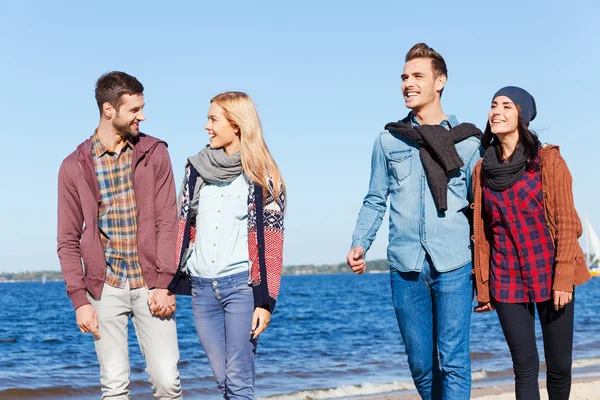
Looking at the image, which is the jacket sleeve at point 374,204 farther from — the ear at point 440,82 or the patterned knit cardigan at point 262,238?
the patterned knit cardigan at point 262,238

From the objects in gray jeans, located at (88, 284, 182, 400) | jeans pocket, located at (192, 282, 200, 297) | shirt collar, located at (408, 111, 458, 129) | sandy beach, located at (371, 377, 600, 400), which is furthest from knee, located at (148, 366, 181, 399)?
sandy beach, located at (371, 377, 600, 400)

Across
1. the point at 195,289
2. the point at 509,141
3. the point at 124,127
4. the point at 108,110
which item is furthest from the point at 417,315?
the point at 108,110

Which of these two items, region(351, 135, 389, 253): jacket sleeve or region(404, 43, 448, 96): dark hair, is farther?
region(351, 135, 389, 253): jacket sleeve

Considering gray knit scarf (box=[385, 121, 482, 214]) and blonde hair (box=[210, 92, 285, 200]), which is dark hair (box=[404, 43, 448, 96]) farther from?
blonde hair (box=[210, 92, 285, 200])

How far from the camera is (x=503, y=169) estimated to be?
3975 millimetres

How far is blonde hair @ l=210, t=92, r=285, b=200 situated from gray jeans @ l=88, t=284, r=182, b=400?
0.89 metres

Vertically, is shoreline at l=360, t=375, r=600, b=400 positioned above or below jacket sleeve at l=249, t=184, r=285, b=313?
below

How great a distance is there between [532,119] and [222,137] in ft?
5.99

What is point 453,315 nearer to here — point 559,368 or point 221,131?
point 559,368

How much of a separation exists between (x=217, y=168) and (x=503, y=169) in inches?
63.1

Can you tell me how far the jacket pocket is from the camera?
4199 mm

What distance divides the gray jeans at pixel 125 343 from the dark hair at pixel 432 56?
209 centimetres

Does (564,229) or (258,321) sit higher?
(564,229)

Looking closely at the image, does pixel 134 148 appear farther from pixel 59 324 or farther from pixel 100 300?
pixel 59 324
